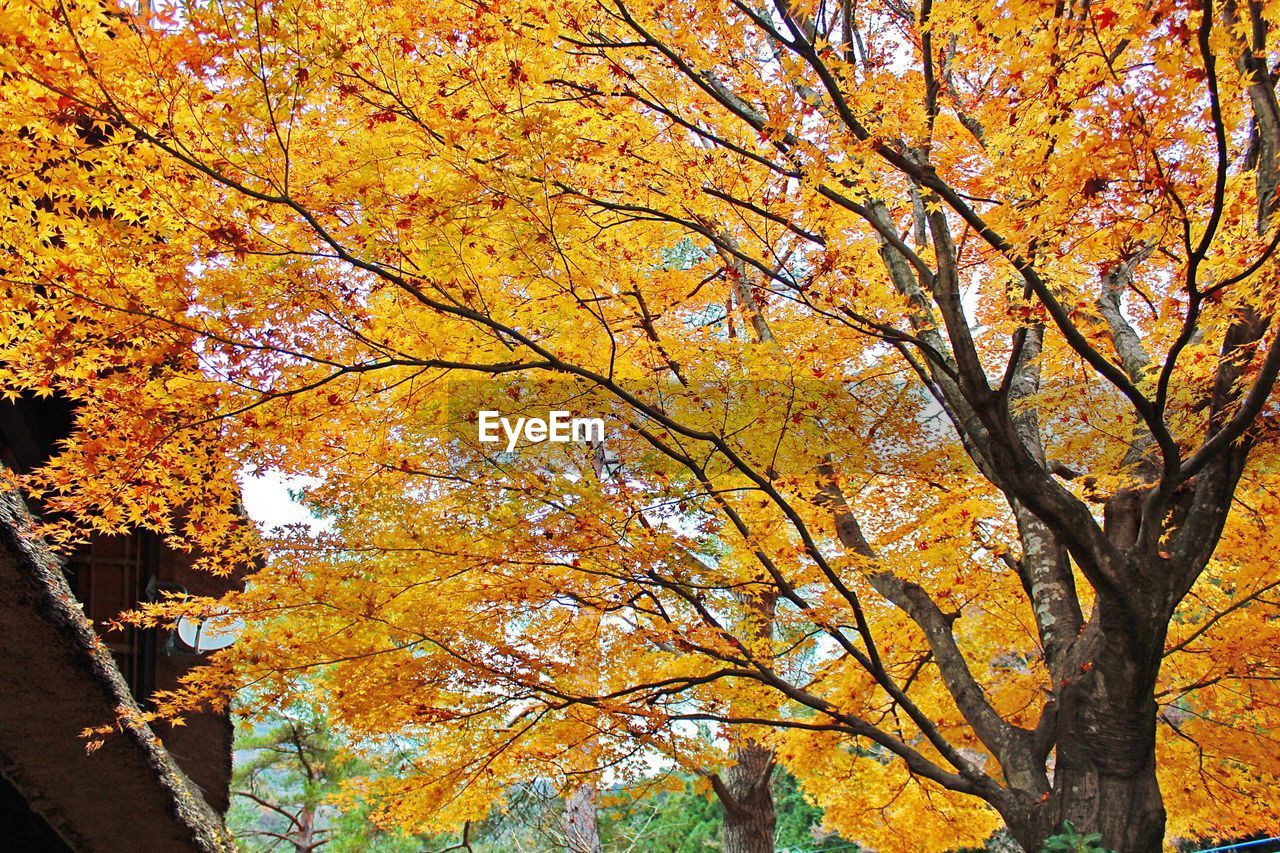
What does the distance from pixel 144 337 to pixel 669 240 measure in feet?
11.2

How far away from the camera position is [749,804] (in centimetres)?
791

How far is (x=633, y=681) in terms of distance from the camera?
616 cm

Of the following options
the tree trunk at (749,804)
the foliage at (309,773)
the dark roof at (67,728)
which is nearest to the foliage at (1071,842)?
the dark roof at (67,728)

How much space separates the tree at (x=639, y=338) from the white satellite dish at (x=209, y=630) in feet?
0.79

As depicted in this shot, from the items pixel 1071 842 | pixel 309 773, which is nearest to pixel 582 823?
pixel 309 773

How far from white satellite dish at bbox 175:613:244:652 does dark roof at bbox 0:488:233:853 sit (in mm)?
1127

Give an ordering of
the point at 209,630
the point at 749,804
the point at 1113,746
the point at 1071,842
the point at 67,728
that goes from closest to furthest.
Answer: the point at 67,728
the point at 1071,842
the point at 1113,746
the point at 209,630
the point at 749,804

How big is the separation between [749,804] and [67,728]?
20.5ft

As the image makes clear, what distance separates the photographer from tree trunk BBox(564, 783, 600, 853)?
29.8 feet

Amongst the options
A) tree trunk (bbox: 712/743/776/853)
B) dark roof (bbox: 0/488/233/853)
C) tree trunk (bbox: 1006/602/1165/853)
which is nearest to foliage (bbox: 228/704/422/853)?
tree trunk (bbox: 712/743/776/853)

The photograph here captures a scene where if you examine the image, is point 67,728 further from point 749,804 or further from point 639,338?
point 749,804

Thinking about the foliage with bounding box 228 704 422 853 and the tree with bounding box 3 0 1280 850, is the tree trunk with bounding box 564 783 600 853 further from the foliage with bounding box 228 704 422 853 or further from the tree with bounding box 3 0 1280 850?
the foliage with bounding box 228 704 422 853

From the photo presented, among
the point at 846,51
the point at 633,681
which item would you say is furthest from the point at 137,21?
the point at 633,681

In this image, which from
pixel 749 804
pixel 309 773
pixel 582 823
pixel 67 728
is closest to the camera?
pixel 67 728
